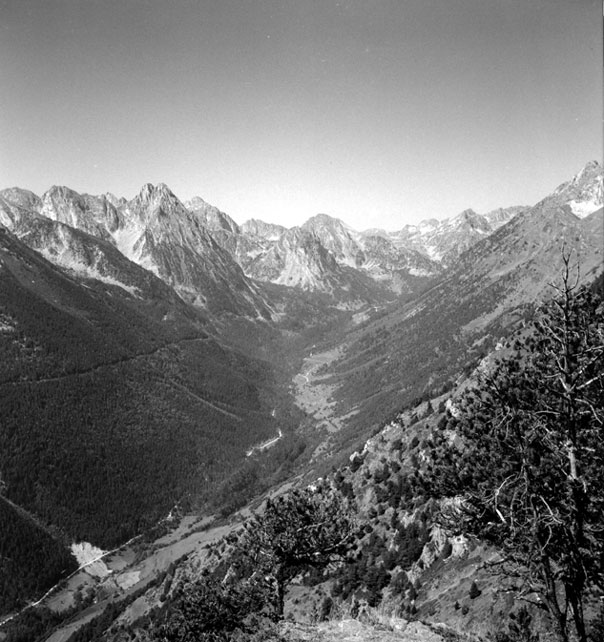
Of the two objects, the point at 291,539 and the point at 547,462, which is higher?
the point at 547,462

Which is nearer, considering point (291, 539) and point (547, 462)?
point (547, 462)

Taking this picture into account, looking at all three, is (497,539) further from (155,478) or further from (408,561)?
(155,478)

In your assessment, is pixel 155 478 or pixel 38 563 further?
pixel 155 478

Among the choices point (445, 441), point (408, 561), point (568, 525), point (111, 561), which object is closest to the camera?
point (568, 525)

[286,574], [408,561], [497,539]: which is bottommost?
[408,561]

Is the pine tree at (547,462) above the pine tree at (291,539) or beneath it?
above

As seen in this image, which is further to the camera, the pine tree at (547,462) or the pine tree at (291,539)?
the pine tree at (291,539)

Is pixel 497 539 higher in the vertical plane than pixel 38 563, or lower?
higher

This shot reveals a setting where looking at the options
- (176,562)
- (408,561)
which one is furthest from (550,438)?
(176,562)

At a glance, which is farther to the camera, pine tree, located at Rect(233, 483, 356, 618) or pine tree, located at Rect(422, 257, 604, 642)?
pine tree, located at Rect(233, 483, 356, 618)

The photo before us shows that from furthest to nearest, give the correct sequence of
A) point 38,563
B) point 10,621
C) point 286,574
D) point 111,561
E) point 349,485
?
1. point 111,561
2. point 38,563
3. point 10,621
4. point 349,485
5. point 286,574

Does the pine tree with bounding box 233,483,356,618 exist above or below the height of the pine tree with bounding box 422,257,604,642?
below
